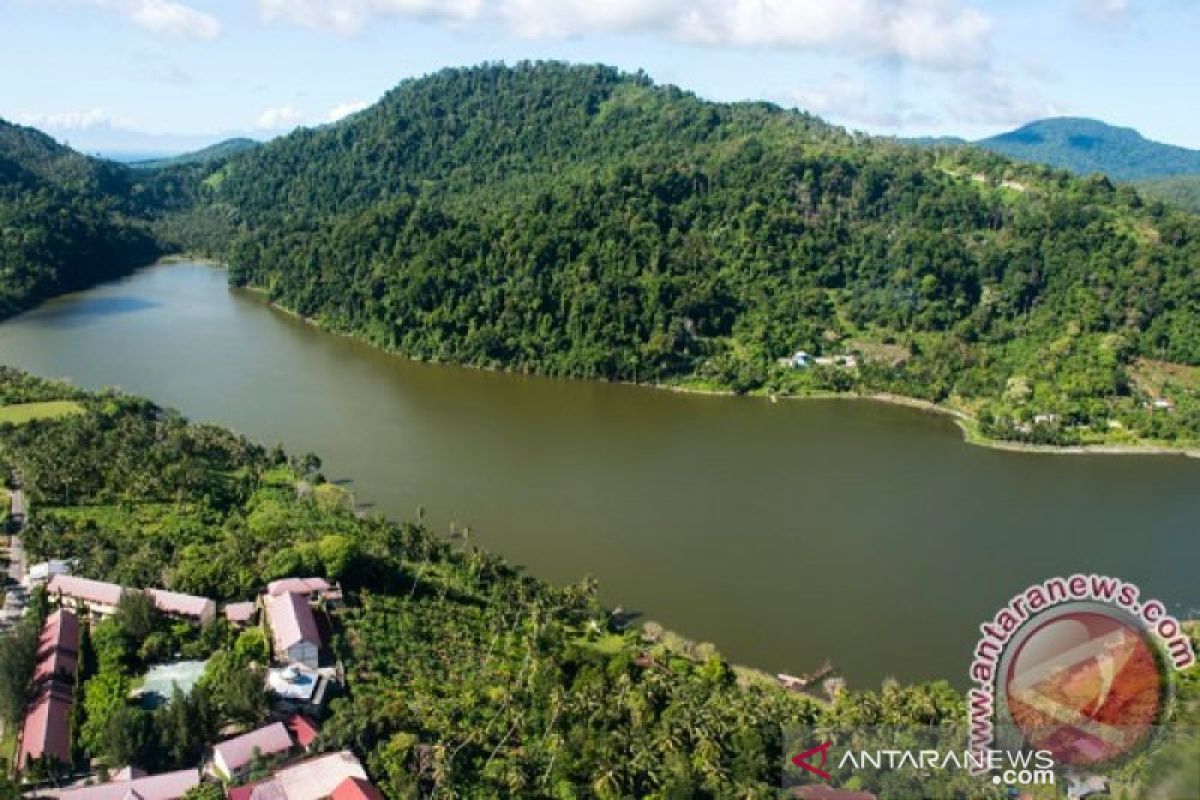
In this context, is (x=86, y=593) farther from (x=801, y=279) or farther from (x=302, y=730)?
(x=801, y=279)

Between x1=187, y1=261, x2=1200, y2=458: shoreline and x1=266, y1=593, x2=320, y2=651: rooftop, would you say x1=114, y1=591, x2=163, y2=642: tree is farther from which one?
x1=187, y1=261, x2=1200, y2=458: shoreline

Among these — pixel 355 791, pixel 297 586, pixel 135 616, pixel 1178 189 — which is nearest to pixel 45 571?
pixel 135 616

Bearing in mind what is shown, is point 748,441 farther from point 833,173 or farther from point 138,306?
point 138,306

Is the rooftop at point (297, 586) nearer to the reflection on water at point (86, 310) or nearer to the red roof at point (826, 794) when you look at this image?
the red roof at point (826, 794)

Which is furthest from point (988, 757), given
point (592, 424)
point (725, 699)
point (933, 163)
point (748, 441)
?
point (933, 163)
